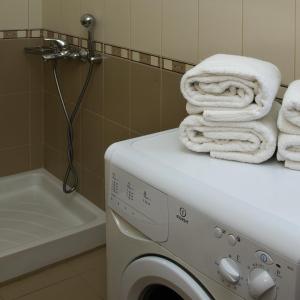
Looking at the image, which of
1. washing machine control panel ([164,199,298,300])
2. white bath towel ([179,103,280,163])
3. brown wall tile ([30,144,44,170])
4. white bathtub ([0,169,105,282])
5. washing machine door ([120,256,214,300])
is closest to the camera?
washing machine control panel ([164,199,298,300])

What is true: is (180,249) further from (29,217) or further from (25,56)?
(25,56)

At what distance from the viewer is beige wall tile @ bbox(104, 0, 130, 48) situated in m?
1.95

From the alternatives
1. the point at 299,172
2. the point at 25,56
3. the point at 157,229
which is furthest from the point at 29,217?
the point at 299,172

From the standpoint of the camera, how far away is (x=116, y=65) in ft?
6.81

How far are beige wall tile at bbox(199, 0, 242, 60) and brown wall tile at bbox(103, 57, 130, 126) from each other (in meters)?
0.48

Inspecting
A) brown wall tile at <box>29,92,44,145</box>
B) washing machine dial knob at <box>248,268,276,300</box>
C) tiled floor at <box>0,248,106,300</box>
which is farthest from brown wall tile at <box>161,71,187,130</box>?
brown wall tile at <box>29,92,44,145</box>

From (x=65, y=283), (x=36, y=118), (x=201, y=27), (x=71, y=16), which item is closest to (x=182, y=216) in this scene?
(x=201, y=27)

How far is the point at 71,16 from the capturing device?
231 centimetres

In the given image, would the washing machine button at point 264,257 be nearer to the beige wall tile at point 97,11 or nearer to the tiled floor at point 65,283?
the tiled floor at point 65,283

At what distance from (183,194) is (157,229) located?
130mm

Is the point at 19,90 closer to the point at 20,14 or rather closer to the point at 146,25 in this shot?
the point at 20,14

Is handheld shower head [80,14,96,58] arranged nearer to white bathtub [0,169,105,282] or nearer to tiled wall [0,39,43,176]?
tiled wall [0,39,43,176]

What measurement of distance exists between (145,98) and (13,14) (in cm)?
100

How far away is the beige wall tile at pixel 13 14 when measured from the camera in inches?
96.0
